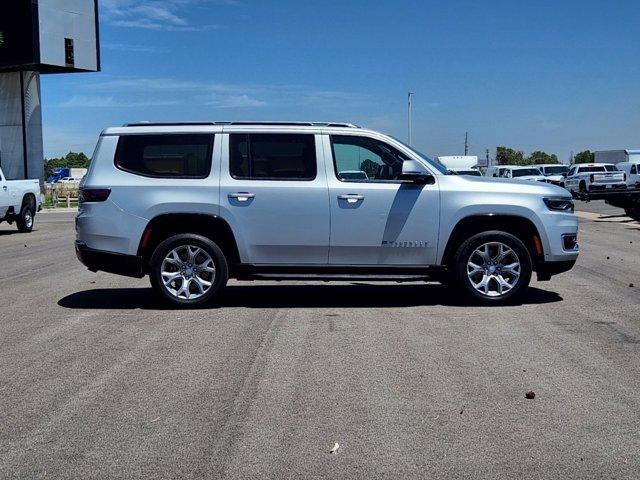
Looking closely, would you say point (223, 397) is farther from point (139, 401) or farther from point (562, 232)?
point (562, 232)

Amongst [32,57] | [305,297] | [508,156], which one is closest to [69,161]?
[508,156]

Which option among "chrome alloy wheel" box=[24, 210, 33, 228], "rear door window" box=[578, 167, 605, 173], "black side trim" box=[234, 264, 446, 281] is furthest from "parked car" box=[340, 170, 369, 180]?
"rear door window" box=[578, 167, 605, 173]

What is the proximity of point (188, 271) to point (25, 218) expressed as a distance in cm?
1600

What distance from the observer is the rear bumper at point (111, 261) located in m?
9.51

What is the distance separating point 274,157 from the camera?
9.61 m

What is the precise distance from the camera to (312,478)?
14.3 feet

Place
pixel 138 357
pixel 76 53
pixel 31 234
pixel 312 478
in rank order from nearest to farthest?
pixel 312 478 → pixel 138 357 → pixel 31 234 → pixel 76 53

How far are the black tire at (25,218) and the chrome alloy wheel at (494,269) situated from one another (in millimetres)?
17347

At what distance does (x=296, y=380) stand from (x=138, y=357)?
1.58 metres

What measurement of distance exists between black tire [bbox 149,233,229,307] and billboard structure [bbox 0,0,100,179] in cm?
4031

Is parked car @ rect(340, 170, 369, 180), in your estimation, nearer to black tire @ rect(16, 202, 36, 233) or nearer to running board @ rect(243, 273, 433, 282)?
running board @ rect(243, 273, 433, 282)

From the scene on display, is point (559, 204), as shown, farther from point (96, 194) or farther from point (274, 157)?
point (96, 194)

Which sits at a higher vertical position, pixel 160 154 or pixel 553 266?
pixel 160 154

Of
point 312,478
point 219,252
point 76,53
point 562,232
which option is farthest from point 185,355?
point 76,53
